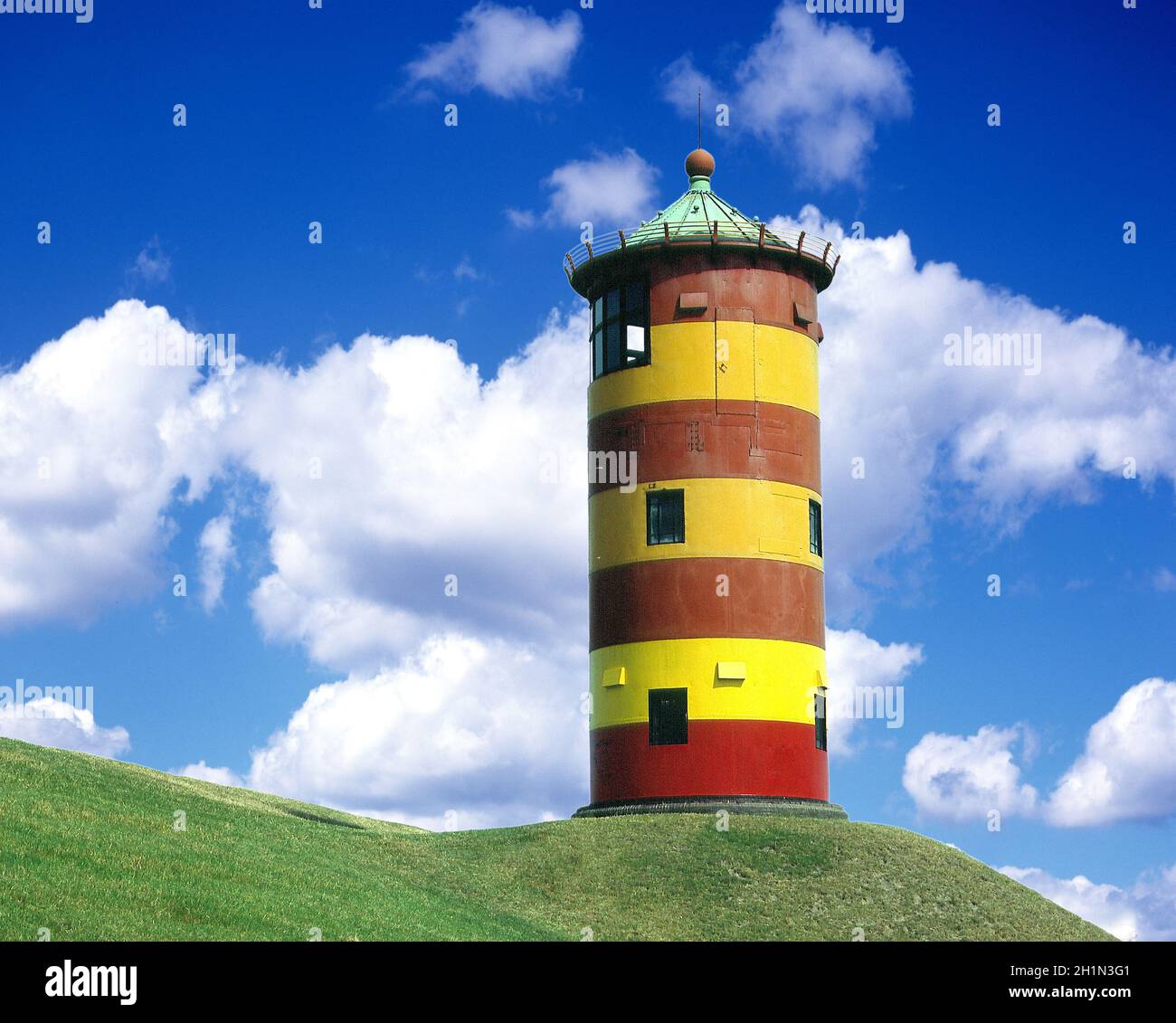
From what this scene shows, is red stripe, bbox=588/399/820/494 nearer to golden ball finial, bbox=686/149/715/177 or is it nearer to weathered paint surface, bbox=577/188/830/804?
weathered paint surface, bbox=577/188/830/804

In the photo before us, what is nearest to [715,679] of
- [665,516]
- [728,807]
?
[728,807]

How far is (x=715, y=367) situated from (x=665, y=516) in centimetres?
410

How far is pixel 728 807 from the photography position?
36969 millimetres

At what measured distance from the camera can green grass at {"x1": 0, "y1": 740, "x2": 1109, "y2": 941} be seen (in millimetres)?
26188

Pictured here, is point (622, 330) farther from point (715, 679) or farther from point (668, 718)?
point (668, 718)

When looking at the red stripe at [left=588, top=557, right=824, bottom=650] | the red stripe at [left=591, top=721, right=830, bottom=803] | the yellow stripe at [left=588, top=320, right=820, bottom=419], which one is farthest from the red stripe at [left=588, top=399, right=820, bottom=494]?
the red stripe at [left=591, top=721, right=830, bottom=803]

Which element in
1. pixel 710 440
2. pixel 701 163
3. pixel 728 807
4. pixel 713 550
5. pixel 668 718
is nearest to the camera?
pixel 728 807

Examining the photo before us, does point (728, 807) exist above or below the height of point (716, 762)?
below

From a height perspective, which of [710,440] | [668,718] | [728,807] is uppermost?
[710,440]

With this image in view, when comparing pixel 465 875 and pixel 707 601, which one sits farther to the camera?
pixel 707 601

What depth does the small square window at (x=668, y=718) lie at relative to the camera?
37.7m
